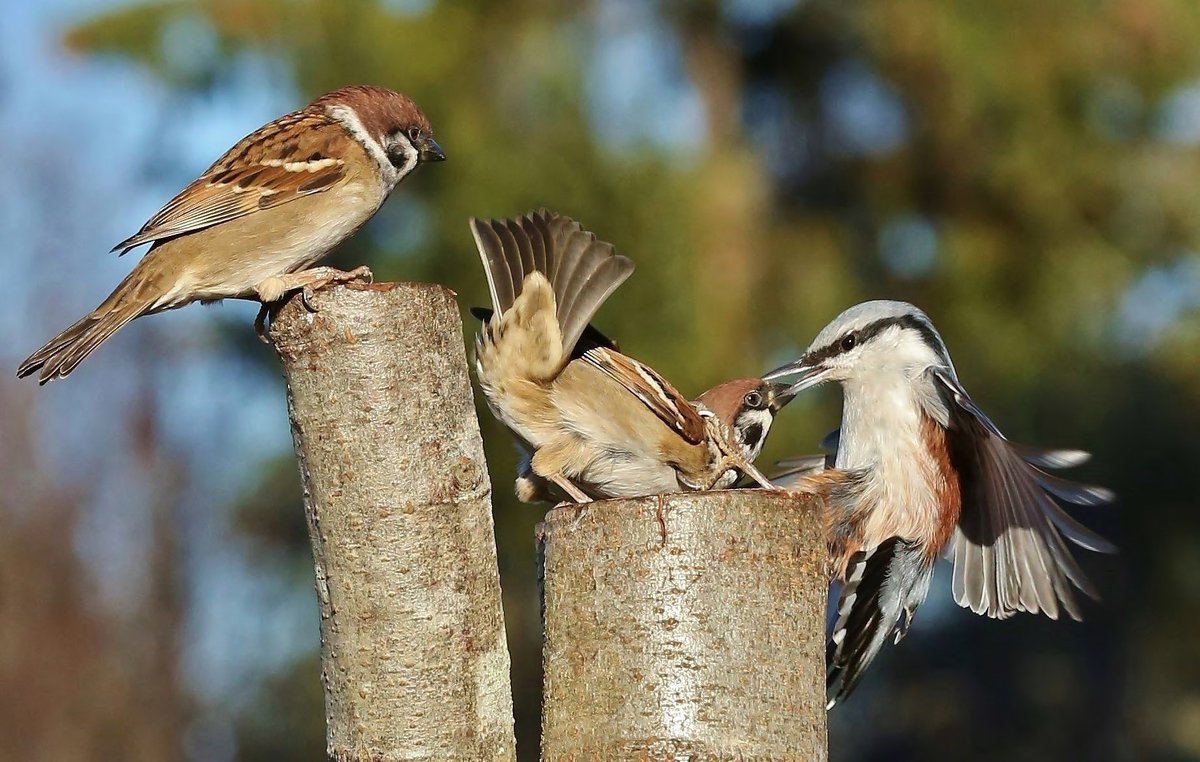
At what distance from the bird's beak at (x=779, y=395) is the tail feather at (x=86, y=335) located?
7.25 feet

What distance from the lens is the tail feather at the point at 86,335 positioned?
169 inches

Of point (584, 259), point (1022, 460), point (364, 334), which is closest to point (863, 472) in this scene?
point (1022, 460)

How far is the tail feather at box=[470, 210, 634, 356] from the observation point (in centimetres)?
447

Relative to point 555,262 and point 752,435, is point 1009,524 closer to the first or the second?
point 752,435

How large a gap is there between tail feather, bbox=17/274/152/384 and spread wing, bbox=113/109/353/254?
0.64ft

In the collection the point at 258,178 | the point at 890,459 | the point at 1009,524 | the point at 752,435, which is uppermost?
the point at 258,178

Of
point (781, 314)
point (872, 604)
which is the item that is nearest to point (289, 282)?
point (872, 604)

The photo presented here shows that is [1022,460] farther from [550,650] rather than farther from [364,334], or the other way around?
[364,334]

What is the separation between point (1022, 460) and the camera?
16.7 feet

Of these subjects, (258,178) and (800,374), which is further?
(800,374)

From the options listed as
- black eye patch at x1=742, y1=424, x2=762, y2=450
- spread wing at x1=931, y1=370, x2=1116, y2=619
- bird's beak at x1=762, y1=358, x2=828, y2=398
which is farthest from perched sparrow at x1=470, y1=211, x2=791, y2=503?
spread wing at x1=931, y1=370, x2=1116, y2=619

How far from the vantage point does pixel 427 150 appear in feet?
17.1

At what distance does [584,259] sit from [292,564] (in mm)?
8519

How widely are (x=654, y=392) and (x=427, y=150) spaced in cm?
129
